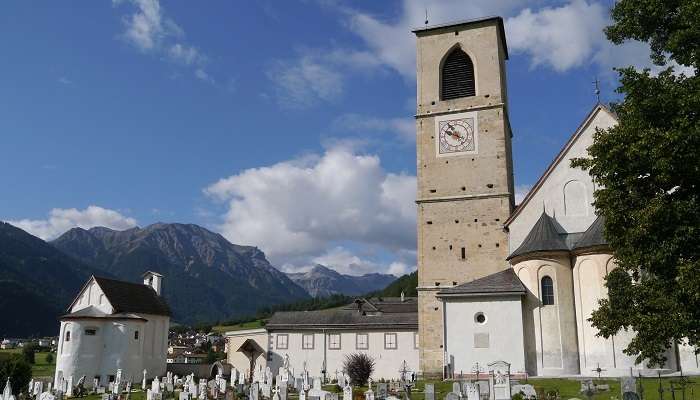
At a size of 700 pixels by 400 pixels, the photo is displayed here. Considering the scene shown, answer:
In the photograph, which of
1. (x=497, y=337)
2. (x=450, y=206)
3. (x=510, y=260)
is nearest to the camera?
(x=497, y=337)

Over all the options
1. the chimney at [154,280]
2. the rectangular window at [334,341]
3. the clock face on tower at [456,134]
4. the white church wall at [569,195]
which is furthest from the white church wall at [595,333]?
the chimney at [154,280]

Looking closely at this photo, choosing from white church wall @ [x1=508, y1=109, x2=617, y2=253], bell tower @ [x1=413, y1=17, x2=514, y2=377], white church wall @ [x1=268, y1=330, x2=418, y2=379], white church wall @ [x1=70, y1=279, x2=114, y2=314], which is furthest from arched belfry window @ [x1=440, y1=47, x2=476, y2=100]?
white church wall @ [x1=70, y1=279, x2=114, y2=314]

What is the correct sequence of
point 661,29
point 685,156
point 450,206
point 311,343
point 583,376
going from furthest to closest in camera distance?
1. point 311,343
2. point 450,206
3. point 583,376
4. point 661,29
5. point 685,156

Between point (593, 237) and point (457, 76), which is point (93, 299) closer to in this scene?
point (457, 76)

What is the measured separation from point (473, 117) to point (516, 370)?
15.5 m

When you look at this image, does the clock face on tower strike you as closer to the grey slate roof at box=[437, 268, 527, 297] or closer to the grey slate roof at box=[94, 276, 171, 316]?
the grey slate roof at box=[437, 268, 527, 297]

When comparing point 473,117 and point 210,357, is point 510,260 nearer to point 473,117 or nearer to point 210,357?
point 473,117

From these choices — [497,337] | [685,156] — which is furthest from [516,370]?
[685,156]

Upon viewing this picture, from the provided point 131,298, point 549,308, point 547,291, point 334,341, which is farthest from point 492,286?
point 131,298

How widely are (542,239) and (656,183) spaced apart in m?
14.5

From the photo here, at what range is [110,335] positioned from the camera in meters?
47.7

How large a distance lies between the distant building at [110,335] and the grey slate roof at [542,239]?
31.3m

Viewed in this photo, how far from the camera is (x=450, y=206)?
3609cm

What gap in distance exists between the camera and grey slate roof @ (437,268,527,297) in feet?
98.9
